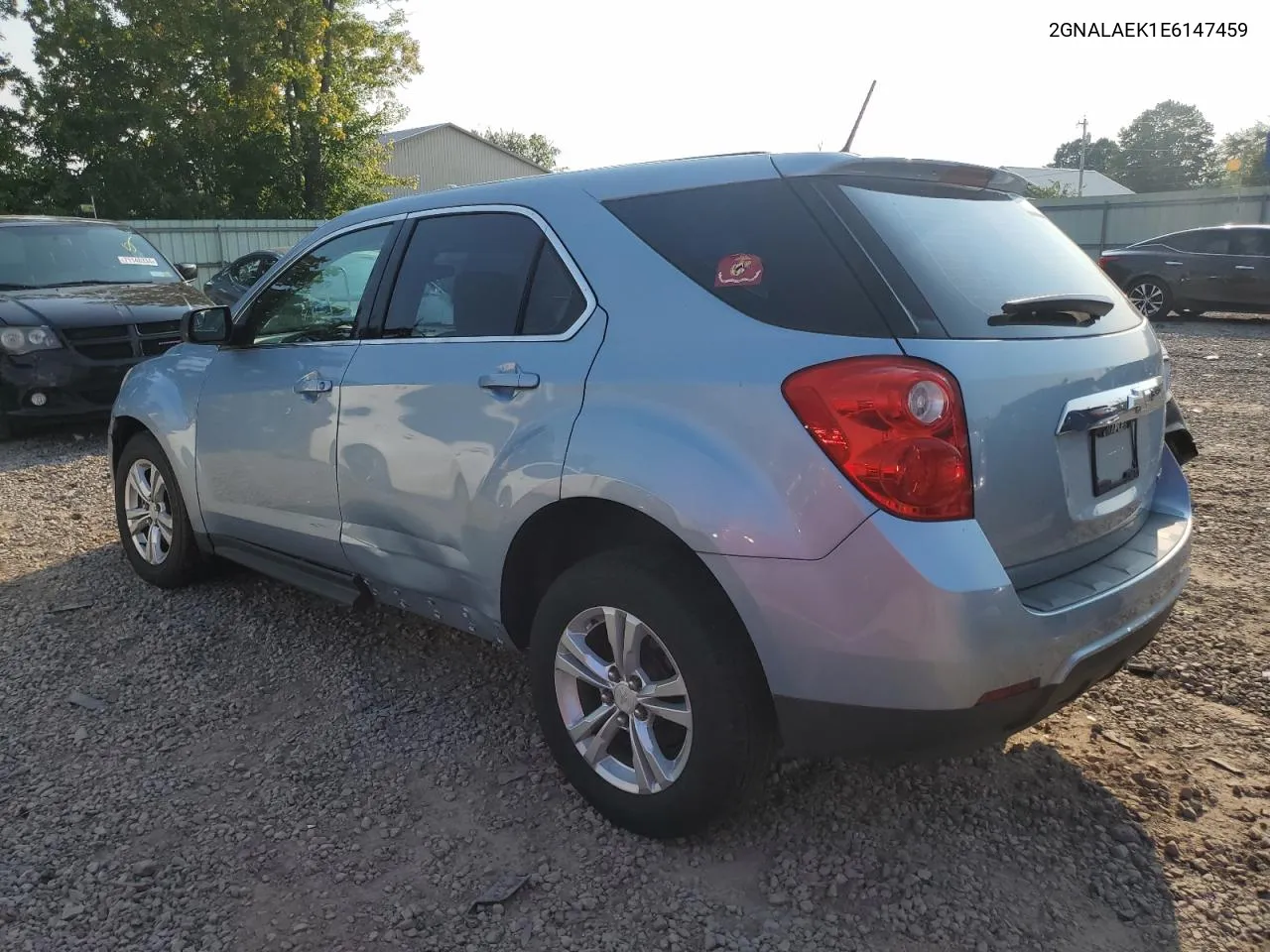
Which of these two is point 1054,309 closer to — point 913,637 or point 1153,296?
point 913,637

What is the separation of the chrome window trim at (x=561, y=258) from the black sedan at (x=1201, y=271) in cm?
1441

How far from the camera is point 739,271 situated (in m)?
2.53

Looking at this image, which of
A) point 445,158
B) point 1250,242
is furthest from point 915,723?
point 445,158

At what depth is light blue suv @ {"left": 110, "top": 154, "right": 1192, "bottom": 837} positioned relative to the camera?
2.21m

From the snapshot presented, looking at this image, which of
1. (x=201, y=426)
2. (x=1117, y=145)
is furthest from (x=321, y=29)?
(x=1117, y=145)

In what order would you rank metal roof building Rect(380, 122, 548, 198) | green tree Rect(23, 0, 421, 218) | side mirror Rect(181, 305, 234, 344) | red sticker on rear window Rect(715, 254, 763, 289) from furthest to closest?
metal roof building Rect(380, 122, 548, 198) → green tree Rect(23, 0, 421, 218) → side mirror Rect(181, 305, 234, 344) → red sticker on rear window Rect(715, 254, 763, 289)

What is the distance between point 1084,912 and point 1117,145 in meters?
104

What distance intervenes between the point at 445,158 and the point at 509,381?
44.5m

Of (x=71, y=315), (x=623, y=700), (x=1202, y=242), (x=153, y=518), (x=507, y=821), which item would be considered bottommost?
(x=507, y=821)

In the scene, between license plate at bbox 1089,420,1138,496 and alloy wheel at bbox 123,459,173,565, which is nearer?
license plate at bbox 1089,420,1138,496

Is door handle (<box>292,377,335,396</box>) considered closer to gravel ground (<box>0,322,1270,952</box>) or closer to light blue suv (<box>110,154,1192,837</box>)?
light blue suv (<box>110,154,1192,837</box>)

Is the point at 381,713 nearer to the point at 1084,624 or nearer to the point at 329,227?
the point at 329,227

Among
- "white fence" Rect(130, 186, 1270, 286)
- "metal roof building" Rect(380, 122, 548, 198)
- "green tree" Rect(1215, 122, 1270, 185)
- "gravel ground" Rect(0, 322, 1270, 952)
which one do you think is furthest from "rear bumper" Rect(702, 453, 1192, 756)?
"green tree" Rect(1215, 122, 1270, 185)

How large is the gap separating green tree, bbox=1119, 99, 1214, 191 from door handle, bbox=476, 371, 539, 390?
315 feet
